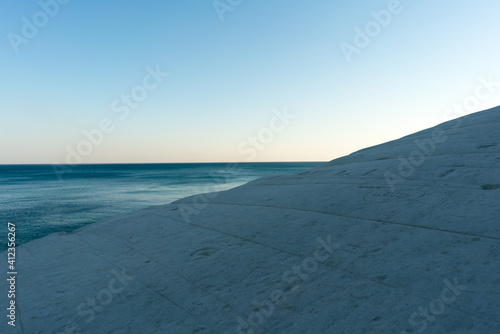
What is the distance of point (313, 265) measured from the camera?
618 cm

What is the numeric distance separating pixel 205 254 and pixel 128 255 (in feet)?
9.00

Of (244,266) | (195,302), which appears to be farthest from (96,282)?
(244,266)

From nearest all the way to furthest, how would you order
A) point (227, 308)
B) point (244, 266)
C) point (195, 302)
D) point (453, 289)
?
point (453, 289) → point (227, 308) → point (195, 302) → point (244, 266)

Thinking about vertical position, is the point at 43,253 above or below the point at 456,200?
above

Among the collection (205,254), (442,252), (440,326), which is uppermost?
(205,254)

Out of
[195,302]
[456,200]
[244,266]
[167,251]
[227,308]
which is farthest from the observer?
[167,251]

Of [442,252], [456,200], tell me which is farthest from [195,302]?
[456,200]

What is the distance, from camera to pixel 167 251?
28.2 ft

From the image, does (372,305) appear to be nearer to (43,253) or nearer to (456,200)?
(456,200)

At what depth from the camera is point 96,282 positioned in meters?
7.44

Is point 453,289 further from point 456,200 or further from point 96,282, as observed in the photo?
point 96,282

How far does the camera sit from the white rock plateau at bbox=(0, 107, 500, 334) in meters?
4.67

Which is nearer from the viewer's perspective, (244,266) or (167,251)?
(244,266)

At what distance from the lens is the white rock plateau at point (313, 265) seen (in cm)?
467
